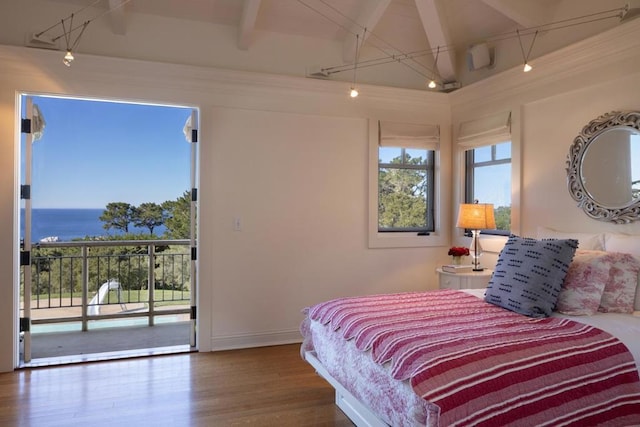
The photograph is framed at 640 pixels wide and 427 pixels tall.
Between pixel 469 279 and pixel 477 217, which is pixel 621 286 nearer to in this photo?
pixel 469 279

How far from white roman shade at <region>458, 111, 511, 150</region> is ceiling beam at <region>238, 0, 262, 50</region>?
223 cm

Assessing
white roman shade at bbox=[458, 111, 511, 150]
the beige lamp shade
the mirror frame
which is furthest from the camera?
white roman shade at bbox=[458, 111, 511, 150]

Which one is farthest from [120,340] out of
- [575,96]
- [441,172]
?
[575,96]

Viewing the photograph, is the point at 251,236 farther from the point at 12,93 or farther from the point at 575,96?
the point at 575,96

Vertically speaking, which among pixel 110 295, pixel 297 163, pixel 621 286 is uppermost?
pixel 297 163

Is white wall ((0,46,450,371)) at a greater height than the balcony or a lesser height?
greater

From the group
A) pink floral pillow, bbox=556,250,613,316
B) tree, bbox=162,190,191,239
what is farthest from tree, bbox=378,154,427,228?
tree, bbox=162,190,191,239

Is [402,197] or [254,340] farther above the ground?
[402,197]

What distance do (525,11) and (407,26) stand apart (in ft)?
3.76

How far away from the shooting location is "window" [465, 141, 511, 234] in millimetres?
3979

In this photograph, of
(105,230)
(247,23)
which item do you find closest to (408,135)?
(247,23)

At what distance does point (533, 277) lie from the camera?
245cm

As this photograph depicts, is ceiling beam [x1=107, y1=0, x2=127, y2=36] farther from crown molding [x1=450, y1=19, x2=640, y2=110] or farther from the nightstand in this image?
the nightstand

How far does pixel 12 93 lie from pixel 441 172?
3.86 m
